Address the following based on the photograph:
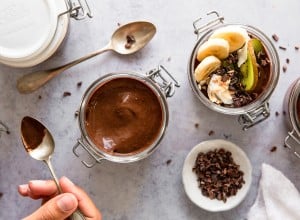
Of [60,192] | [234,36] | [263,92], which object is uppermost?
[234,36]

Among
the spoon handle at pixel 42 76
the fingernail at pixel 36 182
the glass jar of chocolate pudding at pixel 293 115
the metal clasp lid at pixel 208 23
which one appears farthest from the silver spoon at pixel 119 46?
the glass jar of chocolate pudding at pixel 293 115

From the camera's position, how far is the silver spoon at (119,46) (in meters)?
1.33

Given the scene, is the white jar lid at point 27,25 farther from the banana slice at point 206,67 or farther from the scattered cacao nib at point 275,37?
the scattered cacao nib at point 275,37

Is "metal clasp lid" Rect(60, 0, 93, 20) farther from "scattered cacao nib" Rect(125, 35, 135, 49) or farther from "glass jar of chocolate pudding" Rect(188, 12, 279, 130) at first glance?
"glass jar of chocolate pudding" Rect(188, 12, 279, 130)

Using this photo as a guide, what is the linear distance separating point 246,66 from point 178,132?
237 millimetres

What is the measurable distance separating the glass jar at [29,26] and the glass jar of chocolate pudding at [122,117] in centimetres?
14

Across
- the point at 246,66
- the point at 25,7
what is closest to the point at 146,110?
the point at 246,66

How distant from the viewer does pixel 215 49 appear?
1.24 metres

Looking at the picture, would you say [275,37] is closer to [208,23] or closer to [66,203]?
[208,23]

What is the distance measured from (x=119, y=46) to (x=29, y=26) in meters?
0.21

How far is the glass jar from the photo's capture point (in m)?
1.27

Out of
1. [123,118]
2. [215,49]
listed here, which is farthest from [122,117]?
[215,49]

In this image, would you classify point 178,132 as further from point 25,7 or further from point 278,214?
point 25,7

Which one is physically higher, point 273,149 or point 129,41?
point 129,41
